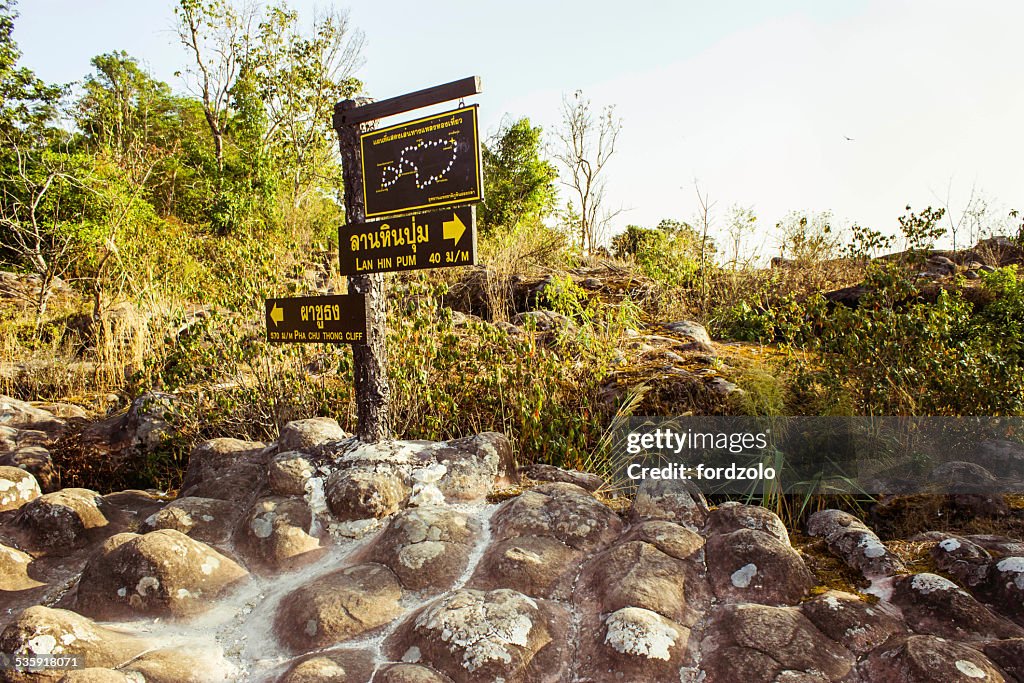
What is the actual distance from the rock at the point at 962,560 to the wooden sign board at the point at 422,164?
2822mm

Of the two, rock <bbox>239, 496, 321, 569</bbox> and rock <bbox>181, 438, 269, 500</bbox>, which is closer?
rock <bbox>239, 496, 321, 569</bbox>

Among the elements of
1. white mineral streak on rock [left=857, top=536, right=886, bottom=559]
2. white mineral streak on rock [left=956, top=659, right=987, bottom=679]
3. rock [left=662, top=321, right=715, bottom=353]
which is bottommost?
white mineral streak on rock [left=956, top=659, right=987, bottom=679]

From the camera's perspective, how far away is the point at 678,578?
8.82ft

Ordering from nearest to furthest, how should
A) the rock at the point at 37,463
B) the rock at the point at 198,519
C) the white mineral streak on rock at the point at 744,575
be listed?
the white mineral streak on rock at the point at 744,575
the rock at the point at 198,519
the rock at the point at 37,463

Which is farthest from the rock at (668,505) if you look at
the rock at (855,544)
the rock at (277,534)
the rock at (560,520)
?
the rock at (277,534)

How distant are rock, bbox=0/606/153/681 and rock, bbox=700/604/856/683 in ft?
7.25

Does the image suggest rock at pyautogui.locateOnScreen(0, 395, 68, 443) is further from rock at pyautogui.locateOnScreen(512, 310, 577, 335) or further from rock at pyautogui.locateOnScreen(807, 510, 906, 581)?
rock at pyautogui.locateOnScreen(807, 510, 906, 581)

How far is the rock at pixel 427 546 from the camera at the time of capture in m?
2.86

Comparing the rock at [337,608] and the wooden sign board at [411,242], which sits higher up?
the wooden sign board at [411,242]

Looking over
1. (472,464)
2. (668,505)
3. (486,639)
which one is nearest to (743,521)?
(668,505)

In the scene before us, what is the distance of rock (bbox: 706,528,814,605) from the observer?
2.61 m

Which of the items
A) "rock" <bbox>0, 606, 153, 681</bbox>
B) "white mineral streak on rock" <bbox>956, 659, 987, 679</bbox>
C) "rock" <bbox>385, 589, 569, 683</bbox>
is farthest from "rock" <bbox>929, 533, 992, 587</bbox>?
"rock" <bbox>0, 606, 153, 681</bbox>

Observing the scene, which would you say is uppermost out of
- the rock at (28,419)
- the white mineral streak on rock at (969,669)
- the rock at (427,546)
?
the rock at (28,419)

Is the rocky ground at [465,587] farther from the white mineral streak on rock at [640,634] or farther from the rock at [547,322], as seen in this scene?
the rock at [547,322]
